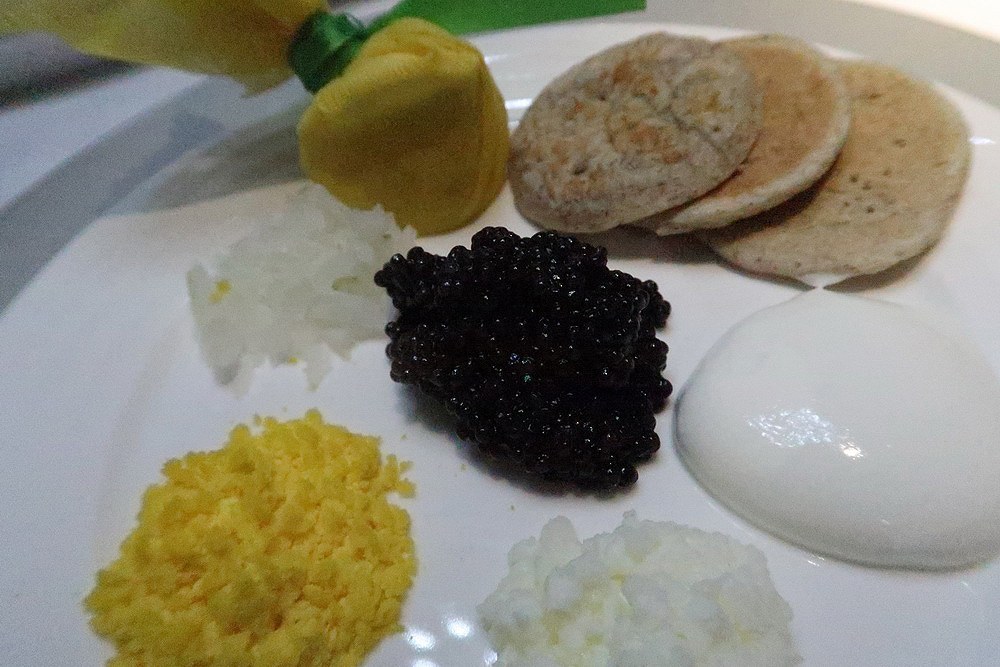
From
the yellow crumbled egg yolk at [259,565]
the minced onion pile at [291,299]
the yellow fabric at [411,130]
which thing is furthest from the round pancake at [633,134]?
the yellow crumbled egg yolk at [259,565]

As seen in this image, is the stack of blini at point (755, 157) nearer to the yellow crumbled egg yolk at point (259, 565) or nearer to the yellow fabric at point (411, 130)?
the yellow fabric at point (411, 130)

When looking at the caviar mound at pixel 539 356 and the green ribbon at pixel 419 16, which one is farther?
the green ribbon at pixel 419 16

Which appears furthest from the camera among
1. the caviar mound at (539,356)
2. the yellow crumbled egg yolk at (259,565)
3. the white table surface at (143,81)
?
the white table surface at (143,81)

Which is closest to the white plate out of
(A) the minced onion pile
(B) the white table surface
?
(A) the minced onion pile

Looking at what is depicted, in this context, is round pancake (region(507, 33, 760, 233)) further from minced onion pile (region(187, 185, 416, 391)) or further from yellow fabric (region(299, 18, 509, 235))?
minced onion pile (region(187, 185, 416, 391))

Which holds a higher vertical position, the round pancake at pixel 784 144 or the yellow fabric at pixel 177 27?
the yellow fabric at pixel 177 27

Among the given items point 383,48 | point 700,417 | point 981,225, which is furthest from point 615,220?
point 981,225

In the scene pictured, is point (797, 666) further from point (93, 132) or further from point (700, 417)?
point (93, 132)
